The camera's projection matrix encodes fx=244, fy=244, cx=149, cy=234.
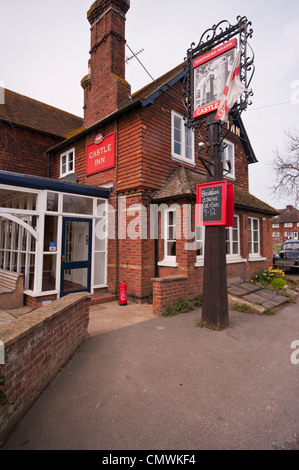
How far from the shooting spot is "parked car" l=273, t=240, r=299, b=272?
583 inches

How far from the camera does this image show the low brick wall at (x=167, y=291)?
6316 millimetres

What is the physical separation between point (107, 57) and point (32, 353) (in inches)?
418

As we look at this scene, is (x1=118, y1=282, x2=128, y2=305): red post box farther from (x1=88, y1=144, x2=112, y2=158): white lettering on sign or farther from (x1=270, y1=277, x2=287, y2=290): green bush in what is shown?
(x1=270, y1=277, x2=287, y2=290): green bush

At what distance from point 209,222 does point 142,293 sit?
133 inches

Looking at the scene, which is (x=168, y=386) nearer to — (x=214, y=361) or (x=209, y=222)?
(x=214, y=361)

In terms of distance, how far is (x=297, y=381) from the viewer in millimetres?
3389

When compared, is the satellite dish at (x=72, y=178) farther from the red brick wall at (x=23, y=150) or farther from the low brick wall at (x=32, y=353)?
the low brick wall at (x=32, y=353)

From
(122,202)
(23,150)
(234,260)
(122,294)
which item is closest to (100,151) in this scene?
(122,202)

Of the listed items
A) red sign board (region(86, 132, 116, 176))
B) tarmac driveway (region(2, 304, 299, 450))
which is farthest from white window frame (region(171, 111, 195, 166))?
tarmac driveway (region(2, 304, 299, 450))

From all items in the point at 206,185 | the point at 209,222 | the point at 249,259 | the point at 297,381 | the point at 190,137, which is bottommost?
the point at 297,381

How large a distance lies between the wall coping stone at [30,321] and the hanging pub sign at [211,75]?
515cm

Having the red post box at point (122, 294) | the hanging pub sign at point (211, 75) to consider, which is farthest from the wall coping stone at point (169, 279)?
the hanging pub sign at point (211, 75)

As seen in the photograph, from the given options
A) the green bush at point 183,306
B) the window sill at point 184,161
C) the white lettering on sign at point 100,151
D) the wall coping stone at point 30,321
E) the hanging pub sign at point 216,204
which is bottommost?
A: the green bush at point 183,306
